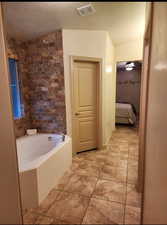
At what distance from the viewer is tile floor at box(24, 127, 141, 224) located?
5.22ft

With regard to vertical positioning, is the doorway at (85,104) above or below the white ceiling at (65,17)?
below

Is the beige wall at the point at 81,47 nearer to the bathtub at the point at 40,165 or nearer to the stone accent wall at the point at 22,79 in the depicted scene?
the bathtub at the point at 40,165

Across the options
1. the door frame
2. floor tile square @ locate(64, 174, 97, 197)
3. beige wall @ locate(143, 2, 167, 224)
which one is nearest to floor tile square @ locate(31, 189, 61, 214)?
floor tile square @ locate(64, 174, 97, 197)

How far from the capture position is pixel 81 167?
266 cm

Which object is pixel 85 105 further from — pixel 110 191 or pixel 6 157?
pixel 6 157

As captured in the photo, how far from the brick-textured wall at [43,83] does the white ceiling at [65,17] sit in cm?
24

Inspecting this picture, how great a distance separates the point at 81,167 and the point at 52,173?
705mm

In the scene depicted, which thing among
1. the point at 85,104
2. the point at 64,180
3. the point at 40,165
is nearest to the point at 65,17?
the point at 85,104

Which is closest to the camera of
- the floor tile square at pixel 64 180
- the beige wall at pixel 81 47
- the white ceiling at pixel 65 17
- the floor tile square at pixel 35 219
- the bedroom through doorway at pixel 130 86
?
the floor tile square at pixel 35 219

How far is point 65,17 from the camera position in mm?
2332

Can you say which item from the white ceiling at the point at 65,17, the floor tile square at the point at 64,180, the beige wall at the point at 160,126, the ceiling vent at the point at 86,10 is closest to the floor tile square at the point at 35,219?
the floor tile square at the point at 64,180

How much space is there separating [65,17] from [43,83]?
1.34m

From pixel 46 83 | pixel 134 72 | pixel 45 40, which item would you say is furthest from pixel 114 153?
pixel 134 72

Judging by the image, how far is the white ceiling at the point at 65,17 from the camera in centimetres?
201
